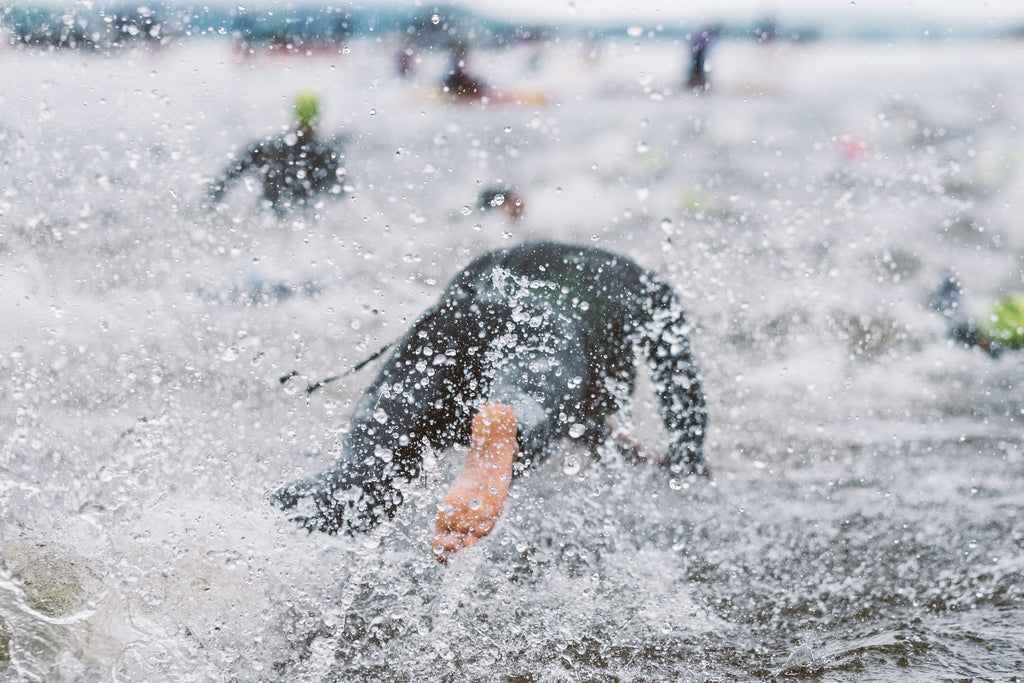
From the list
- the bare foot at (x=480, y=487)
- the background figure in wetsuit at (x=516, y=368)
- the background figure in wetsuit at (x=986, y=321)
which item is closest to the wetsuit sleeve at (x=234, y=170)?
the background figure in wetsuit at (x=516, y=368)

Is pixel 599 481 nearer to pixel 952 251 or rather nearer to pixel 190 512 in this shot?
pixel 190 512

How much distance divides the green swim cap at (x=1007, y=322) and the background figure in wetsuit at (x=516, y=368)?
2838mm

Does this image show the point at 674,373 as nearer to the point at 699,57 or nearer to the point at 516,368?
the point at 516,368

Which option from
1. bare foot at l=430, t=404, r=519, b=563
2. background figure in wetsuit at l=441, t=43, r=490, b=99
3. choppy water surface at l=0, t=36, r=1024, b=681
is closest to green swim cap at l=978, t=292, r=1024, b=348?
choppy water surface at l=0, t=36, r=1024, b=681

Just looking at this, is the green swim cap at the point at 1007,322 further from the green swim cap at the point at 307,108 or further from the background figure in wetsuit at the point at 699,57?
the green swim cap at the point at 307,108

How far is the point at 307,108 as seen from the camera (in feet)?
14.8

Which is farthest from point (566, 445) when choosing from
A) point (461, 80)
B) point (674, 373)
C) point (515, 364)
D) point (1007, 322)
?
point (1007, 322)

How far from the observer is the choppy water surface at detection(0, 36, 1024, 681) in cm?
199

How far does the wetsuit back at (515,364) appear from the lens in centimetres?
Answer: 209

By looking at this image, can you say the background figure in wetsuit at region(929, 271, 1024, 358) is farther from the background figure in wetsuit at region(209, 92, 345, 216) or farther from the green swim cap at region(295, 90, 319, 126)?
the green swim cap at region(295, 90, 319, 126)

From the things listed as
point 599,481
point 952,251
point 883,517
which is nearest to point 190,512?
point 599,481

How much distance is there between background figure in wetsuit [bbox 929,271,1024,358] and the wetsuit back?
2868 mm

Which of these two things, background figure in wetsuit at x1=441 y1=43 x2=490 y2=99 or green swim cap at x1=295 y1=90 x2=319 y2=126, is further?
green swim cap at x1=295 y1=90 x2=319 y2=126

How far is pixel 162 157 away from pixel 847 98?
4.89m
